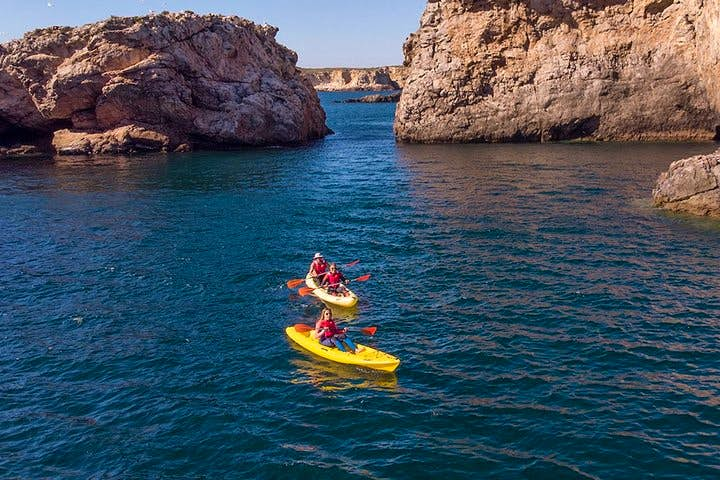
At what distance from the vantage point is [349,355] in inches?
842

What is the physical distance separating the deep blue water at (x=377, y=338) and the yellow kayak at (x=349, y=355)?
1.36 ft

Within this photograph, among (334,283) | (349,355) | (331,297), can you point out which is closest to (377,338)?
(349,355)

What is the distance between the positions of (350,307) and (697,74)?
46.4 m

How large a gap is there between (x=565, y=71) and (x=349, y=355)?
1913 inches

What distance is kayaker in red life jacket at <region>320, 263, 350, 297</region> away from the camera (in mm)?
27609

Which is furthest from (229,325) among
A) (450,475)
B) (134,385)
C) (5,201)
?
(5,201)

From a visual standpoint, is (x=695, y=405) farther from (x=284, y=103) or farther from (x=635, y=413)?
(x=284, y=103)

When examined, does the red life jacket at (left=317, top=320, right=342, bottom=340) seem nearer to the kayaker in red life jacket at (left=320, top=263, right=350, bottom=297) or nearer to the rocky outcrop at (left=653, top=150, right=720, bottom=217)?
the kayaker in red life jacket at (left=320, top=263, right=350, bottom=297)

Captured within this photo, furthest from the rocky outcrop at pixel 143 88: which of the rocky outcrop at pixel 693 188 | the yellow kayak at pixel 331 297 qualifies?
the rocky outcrop at pixel 693 188

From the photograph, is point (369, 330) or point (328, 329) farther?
point (369, 330)

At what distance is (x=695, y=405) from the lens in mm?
17906

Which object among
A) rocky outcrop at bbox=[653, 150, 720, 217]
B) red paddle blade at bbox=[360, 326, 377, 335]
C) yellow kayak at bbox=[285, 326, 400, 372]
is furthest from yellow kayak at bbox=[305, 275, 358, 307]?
rocky outcrop at bbox=[653, 150, 720, 217]

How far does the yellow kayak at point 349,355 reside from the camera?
2050 cm

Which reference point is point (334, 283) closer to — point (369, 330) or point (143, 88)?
point (369, 330)
